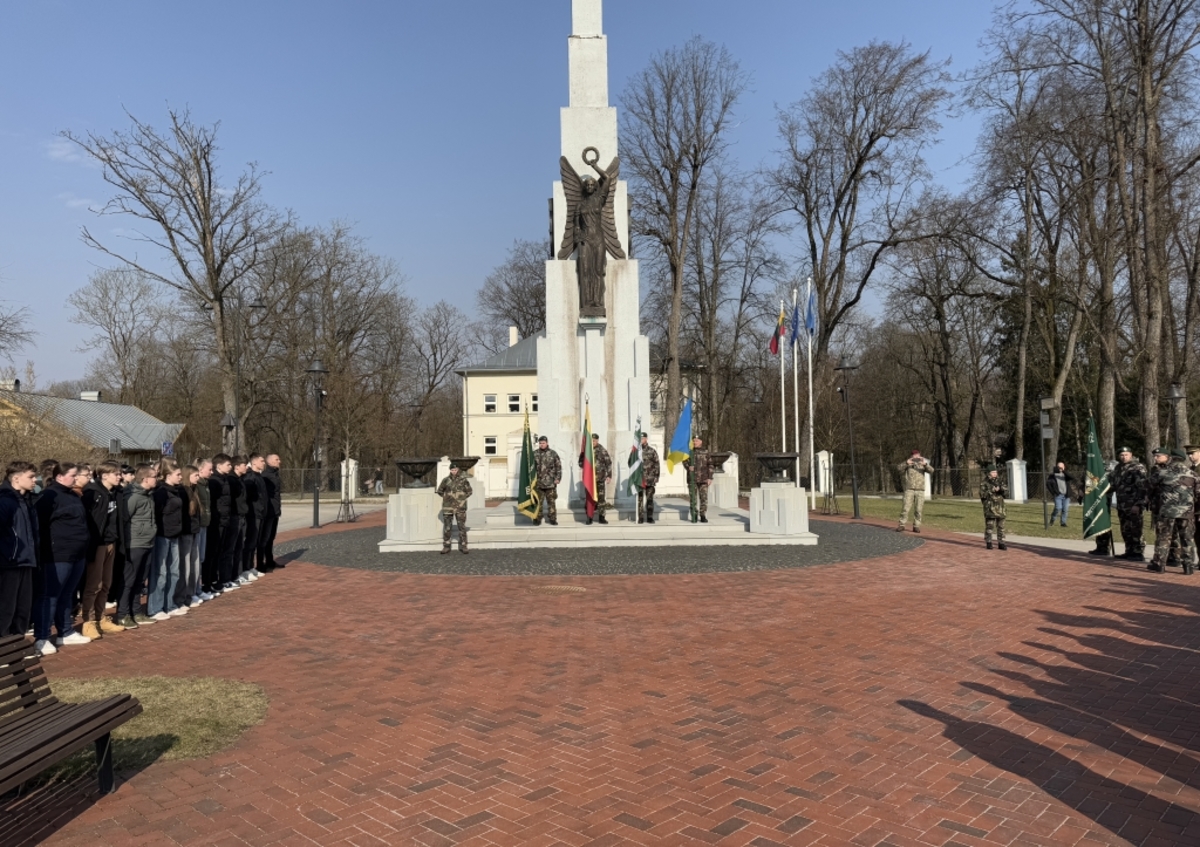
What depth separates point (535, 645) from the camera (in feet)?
26.0

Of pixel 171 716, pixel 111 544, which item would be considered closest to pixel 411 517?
pixel 111 544

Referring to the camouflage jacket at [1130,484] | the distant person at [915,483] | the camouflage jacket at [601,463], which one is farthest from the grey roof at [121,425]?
the camouflage jacket at [1130,484]

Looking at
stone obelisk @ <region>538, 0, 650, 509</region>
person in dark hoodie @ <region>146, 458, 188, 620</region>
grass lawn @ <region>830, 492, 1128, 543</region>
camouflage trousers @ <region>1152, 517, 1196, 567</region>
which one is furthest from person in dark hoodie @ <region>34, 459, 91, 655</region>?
grass lawn @ <region>830, 492, 1128, 543</region>

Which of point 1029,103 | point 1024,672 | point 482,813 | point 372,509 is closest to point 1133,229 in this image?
point 1029,103

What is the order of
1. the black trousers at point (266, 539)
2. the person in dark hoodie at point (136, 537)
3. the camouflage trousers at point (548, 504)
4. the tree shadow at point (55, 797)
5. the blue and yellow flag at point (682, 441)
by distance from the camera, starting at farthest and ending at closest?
1. the camouflage trousers at point (548, 504)
2. the blue and yellow flag at point (682, 441)
3. the black trousers at point (266, 539)
4. the person in dark hoodie at point (136, 537)
5. the tree shadow at point (55, 797)

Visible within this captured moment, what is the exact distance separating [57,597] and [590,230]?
13508 millimetres

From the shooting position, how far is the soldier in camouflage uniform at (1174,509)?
39.0 feet

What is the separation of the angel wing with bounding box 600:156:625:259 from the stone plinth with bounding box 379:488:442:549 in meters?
7.49

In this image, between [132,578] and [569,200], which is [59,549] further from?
[569,200]

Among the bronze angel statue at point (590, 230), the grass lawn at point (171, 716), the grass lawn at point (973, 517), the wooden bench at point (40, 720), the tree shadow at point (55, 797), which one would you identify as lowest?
the tree shadow at point (55, 797)

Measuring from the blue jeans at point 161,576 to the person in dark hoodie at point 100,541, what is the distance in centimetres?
66

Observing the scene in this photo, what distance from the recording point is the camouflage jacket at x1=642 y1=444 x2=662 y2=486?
53.3 ft

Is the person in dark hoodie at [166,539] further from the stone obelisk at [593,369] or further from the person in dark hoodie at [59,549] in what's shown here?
the stone obelisk at [593,369]

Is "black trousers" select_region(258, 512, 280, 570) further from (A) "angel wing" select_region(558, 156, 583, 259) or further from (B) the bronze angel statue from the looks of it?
(A) "angel wing" select_region(558, 156, 583, 259)
